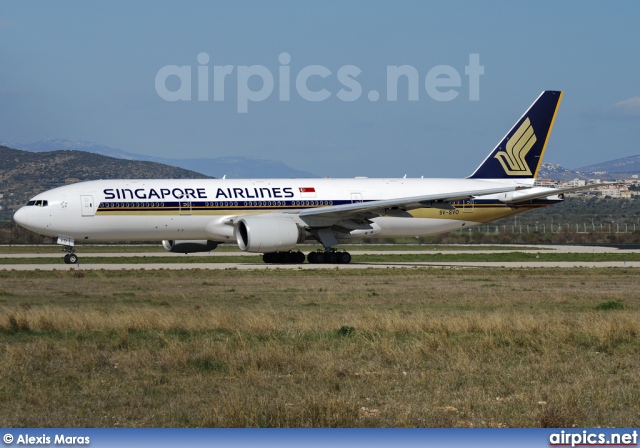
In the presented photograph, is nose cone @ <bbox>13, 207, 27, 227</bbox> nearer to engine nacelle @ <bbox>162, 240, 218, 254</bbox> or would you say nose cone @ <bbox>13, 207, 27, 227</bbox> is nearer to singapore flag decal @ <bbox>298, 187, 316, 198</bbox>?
engine nacelle @ <bbox>162, 240, 218, 254</bbox>

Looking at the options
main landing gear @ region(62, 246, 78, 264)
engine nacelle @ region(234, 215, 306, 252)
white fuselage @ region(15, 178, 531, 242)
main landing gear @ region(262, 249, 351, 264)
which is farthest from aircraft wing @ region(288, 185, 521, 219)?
main landing gear @ region(62, 246, 78, 264)

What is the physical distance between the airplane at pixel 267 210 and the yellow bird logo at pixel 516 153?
7.51 ft

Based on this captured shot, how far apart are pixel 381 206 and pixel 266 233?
4.77 m

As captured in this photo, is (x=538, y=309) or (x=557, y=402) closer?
(x=557, y=402)

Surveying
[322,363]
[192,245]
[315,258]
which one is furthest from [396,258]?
[322,363]

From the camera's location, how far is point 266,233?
37.1 meters

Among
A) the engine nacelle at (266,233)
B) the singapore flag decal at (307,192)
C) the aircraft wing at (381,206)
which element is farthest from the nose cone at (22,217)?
the singapore flag decal at (307,192)

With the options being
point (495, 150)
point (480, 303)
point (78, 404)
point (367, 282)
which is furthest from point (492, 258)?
point (78, 404)

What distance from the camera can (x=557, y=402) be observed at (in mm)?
11062

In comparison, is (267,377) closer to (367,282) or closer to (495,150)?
(367,282)

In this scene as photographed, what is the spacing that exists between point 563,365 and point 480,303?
931 cm

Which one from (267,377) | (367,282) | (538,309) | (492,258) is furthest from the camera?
(492,258)

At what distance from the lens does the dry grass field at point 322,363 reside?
1056cm

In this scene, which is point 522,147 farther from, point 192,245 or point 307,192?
point 192,245
